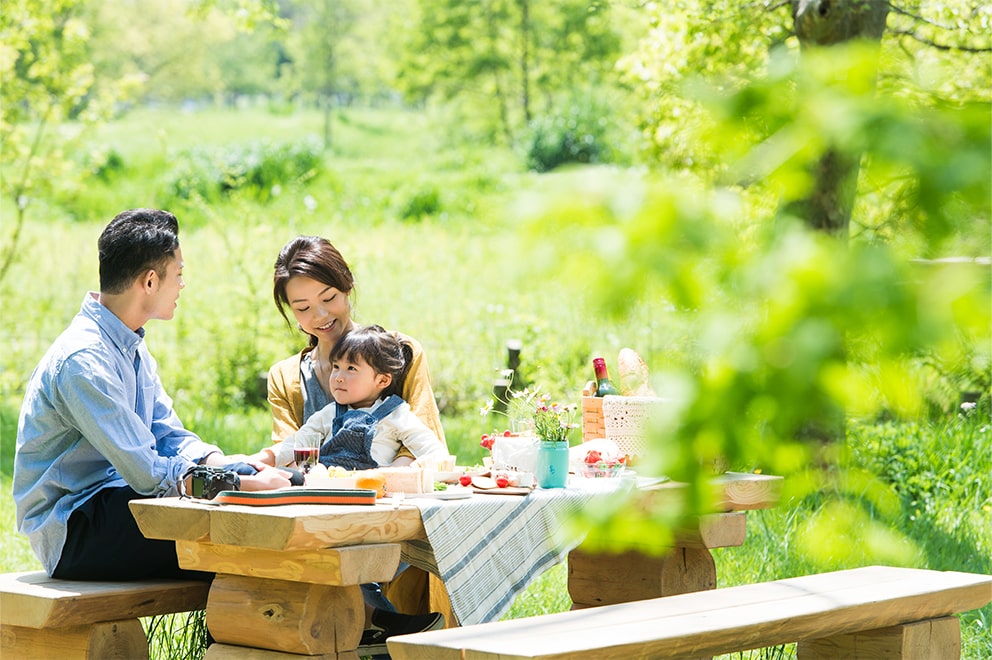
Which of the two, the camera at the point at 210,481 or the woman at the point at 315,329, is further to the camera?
the woman at the point at 315,329

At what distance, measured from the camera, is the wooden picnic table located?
310 centimetres

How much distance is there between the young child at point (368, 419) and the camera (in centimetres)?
383

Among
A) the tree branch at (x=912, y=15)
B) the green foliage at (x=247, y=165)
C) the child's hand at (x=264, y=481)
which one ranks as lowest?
the child's hand at (x=264, y=481)

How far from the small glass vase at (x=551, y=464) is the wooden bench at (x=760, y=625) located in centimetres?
43

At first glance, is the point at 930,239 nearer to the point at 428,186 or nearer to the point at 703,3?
the point at 703,3

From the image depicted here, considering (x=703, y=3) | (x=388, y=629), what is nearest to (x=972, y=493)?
(x=703, y=3)

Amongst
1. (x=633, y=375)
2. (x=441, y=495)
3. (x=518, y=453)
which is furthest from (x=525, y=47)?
(x=441, y=495)

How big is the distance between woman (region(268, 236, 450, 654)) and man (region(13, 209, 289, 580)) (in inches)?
22.9

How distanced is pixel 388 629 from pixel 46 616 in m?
1.08

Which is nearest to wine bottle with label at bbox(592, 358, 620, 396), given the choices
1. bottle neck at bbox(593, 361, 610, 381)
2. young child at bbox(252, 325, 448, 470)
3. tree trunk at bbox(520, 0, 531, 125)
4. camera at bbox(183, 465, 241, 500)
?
bottle neck at bbox(593, 361, 610, 381)

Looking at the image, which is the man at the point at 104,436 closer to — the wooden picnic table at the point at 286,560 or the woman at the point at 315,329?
the wooden picnic table at the point at 286,560

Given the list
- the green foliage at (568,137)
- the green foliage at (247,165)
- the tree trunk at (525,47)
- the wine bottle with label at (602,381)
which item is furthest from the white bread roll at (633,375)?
the tree trunk at (525,47)

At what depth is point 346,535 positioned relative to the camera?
3143 mm

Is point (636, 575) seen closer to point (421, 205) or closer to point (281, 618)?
point (281, 618)
